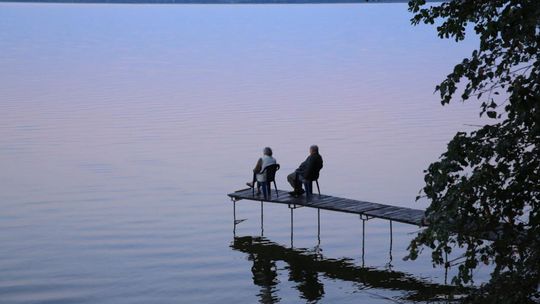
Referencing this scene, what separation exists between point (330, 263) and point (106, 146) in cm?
1963

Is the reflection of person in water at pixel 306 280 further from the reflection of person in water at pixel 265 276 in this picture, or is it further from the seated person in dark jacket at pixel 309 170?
the seated person in dark jacket at pixel 309 170

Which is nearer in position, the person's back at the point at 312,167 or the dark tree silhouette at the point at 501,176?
the dark tree silhouette at the point at 501,176

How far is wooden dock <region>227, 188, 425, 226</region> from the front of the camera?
24312 mm

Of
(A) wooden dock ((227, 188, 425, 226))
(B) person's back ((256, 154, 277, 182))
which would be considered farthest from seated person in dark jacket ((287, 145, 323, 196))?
(B) person's back ((256, 154, 277, 182))

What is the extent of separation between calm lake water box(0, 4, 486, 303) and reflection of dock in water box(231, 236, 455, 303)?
0.05 m

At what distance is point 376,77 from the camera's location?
250ft

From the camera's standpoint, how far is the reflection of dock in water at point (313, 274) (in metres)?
22.1

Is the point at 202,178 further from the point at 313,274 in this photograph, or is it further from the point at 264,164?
the point at 313,274

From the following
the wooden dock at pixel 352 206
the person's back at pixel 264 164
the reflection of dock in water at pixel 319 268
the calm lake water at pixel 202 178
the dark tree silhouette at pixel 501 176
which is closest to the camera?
the dark tree silhouette at pixel 501 176

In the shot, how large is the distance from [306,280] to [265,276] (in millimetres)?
1024

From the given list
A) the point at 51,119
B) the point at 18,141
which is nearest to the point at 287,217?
the point at 18,141

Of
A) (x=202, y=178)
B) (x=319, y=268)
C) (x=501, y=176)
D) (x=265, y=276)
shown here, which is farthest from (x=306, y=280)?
(x=202, y=178)

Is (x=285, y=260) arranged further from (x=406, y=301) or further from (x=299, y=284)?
(x=406, y=301)

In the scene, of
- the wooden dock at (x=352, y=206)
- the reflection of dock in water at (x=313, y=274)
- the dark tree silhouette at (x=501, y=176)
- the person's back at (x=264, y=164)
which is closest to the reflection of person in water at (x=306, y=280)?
the reflection of dock in water at (x=313, y=274)
